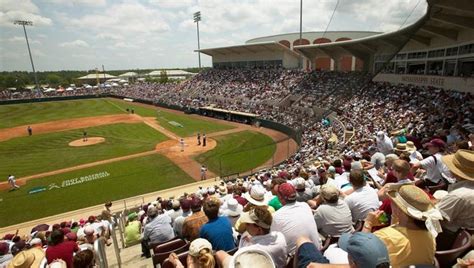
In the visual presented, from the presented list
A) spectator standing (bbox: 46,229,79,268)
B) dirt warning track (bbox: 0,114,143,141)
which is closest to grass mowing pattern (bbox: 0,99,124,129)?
dirt warning track (bbox: 0,114,143,141)

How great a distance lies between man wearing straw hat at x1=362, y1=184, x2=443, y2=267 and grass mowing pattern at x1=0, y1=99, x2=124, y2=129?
53488 millimetres

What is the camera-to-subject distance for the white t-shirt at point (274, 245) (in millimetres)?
3490

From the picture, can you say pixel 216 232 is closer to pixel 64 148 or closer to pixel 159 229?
pixel 159 229

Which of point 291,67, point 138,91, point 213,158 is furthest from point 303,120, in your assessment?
point 138,91

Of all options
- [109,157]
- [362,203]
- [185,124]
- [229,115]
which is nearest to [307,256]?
[362,203]

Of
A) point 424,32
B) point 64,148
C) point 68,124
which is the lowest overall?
point 64,148

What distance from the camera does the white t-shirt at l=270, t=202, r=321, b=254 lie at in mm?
3836

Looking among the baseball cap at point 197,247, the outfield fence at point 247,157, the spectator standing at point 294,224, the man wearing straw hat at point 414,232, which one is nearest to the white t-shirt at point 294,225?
the spectator standing at point 294,224

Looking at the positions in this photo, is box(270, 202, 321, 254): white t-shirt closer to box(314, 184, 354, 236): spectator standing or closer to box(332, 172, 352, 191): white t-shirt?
box(314, 184, 354, 236): spectator standing

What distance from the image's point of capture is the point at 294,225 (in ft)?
12.7

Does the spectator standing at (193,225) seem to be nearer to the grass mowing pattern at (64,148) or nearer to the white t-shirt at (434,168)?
the white t-shirt at (434,168)

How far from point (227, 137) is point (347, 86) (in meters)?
15.5

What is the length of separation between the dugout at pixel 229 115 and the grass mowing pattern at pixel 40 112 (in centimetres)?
1693

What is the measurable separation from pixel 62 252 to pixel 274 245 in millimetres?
3666
